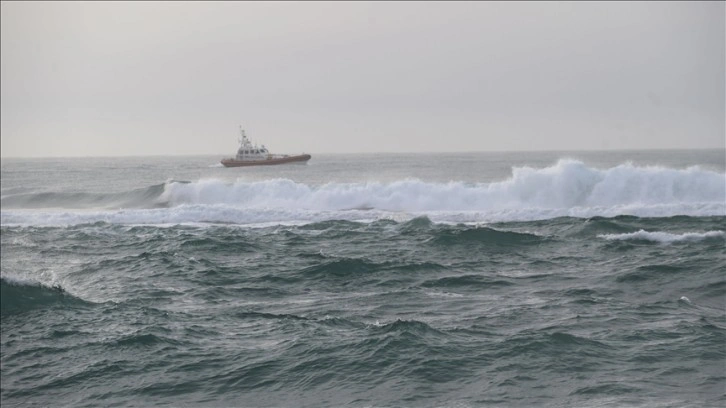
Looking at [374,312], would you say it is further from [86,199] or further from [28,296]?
[86,199]

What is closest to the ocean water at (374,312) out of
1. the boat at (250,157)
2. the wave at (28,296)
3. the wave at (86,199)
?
the wave at (28,296)

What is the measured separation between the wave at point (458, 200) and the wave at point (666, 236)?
7.02 metres

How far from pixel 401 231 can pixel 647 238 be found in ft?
32.1

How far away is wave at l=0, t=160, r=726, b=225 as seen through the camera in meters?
34.5

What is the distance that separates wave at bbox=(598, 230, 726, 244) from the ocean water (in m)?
0.14

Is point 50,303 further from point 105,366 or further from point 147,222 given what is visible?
point 147,222

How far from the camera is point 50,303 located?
1670 centimetres

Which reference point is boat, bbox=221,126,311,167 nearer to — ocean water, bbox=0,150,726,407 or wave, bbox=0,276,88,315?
ocean water, bbox=0,150,726,407

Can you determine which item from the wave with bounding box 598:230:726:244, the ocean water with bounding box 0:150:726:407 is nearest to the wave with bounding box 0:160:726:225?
the ocean water with bounding box 0:150:726:407

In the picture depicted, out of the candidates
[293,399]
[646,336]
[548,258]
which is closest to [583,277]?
[548,258]

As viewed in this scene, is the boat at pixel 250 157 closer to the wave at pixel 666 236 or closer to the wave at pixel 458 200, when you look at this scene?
the wave at pixel 458 200

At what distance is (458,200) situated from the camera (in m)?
41.2

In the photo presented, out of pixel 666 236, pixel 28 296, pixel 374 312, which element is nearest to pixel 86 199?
pixel 28 296

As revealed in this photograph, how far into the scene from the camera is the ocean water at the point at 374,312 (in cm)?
1094
